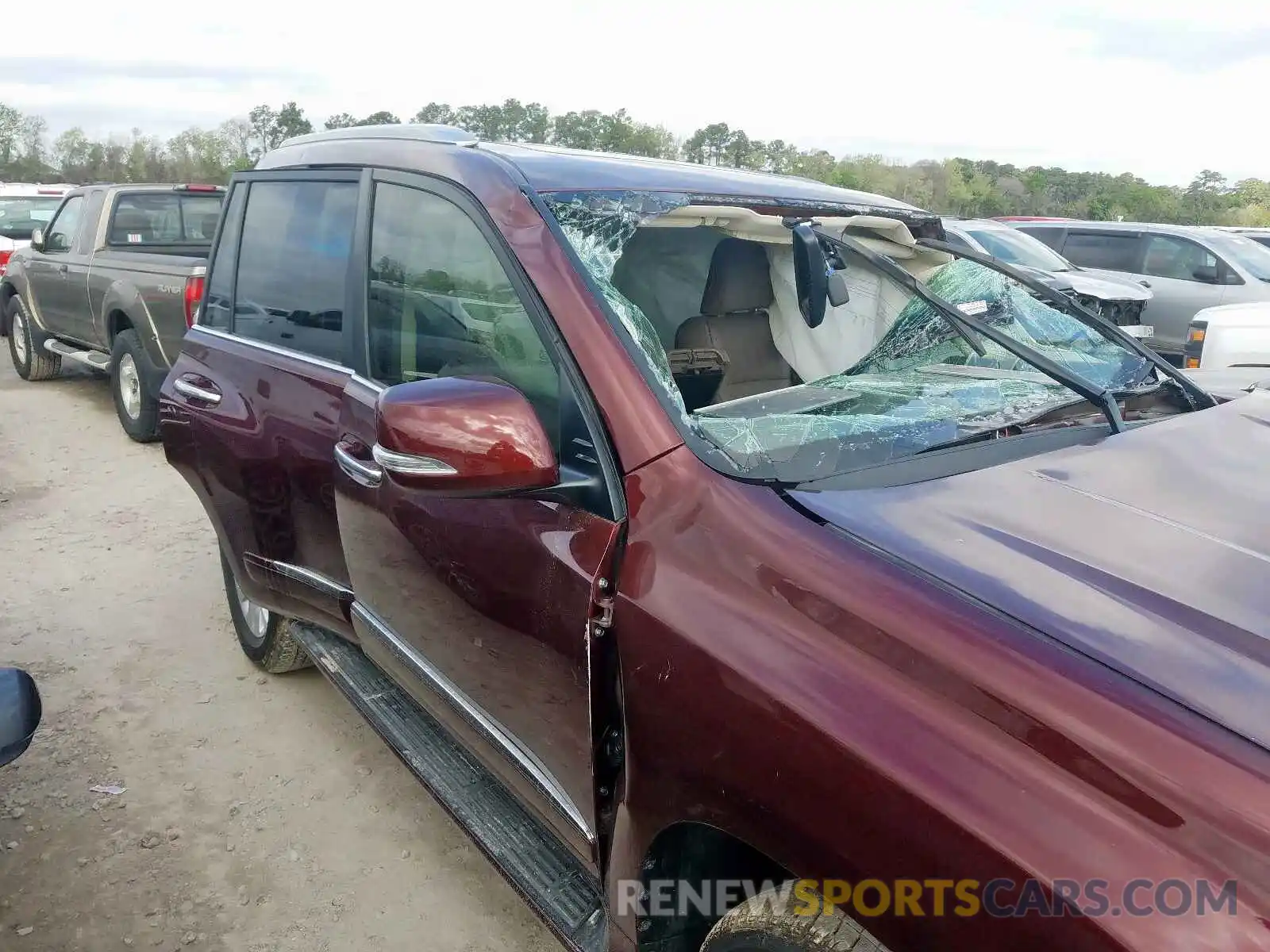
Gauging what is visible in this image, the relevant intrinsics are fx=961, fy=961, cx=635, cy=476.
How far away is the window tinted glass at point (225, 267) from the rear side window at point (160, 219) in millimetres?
5530

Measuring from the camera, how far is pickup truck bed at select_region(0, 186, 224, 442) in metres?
7.01

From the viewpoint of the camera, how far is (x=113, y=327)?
765 centimetres

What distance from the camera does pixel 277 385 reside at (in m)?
2.85

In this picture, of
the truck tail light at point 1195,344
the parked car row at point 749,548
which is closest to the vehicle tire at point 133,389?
the parked car row at point 749,548

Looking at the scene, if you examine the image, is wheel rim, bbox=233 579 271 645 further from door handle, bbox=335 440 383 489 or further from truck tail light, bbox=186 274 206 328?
truck tail light, bbox=186 274 206 328

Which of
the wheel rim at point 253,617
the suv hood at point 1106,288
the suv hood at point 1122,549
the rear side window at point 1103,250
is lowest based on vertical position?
the wheel rim at point 253,617

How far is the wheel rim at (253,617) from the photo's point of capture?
3.68m

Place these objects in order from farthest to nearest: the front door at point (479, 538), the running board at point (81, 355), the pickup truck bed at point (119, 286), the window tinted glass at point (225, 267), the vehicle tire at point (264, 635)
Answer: the running board at point (81, 355) < the pickup truck bed at point (119, 286) < the vehicle tire at point (264, 635) < the window tinted glass at point (225, 267) < the front door at point (479, 538)

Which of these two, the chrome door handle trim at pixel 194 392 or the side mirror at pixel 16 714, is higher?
the chrome door handle trim at pixel 194 392

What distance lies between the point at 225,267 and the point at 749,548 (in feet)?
8.55

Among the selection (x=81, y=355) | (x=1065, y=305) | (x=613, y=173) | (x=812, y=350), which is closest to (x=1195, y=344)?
(x=1065, y=305)

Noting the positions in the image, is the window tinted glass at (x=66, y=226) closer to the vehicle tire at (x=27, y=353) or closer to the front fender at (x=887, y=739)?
the vehicle tire at (x=27, y=353)

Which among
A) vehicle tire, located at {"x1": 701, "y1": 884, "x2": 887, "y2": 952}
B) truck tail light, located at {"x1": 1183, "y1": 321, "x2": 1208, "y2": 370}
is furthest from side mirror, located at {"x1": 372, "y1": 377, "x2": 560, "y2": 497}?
truck tail light, located at {"x1": 1183, "y1": 321, "x2": 1208, "y2": 370}

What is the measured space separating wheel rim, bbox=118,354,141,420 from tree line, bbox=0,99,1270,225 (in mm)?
17703
